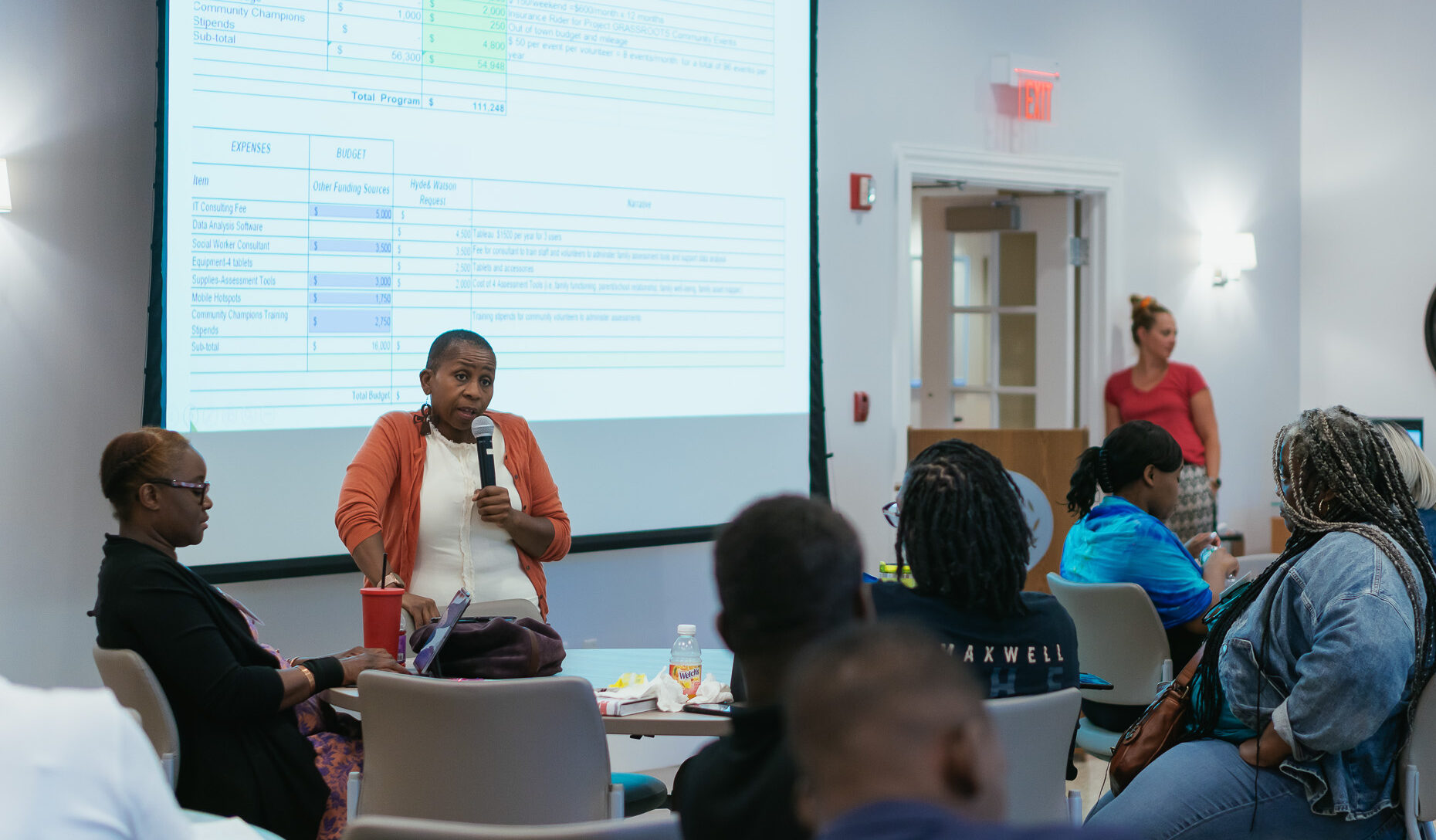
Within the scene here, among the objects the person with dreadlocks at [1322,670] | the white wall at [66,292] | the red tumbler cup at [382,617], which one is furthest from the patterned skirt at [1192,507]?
the white wall at [66,292]

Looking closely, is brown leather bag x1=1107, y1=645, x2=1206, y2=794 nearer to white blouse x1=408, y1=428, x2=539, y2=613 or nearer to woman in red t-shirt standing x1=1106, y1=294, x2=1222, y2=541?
white blouse x1=408, y1=428, x2=539, y2=613

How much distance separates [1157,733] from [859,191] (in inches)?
123

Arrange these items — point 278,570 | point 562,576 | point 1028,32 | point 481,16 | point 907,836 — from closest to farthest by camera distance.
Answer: point 907,836, point 278,570, point 481,16, point 562,576, point 1028,32

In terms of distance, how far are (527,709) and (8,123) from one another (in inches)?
98.6

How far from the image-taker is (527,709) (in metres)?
1.87

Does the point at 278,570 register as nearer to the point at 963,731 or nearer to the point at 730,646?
the point at 730,646

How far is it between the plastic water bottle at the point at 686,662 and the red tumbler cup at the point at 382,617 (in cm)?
57

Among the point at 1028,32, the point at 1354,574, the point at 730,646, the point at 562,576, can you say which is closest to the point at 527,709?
the point at 730,646

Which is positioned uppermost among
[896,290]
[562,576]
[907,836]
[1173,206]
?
[1173,206]

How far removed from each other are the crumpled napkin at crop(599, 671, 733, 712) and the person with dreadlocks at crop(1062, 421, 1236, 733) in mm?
1223

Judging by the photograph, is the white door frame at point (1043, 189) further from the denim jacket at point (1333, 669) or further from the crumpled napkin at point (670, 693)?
the denim jacket at point (1333, 669)

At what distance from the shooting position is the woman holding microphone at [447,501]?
113 inches

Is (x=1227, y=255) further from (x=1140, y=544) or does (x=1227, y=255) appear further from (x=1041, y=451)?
(x=1140, y=544)

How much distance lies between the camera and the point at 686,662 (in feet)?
8.20
